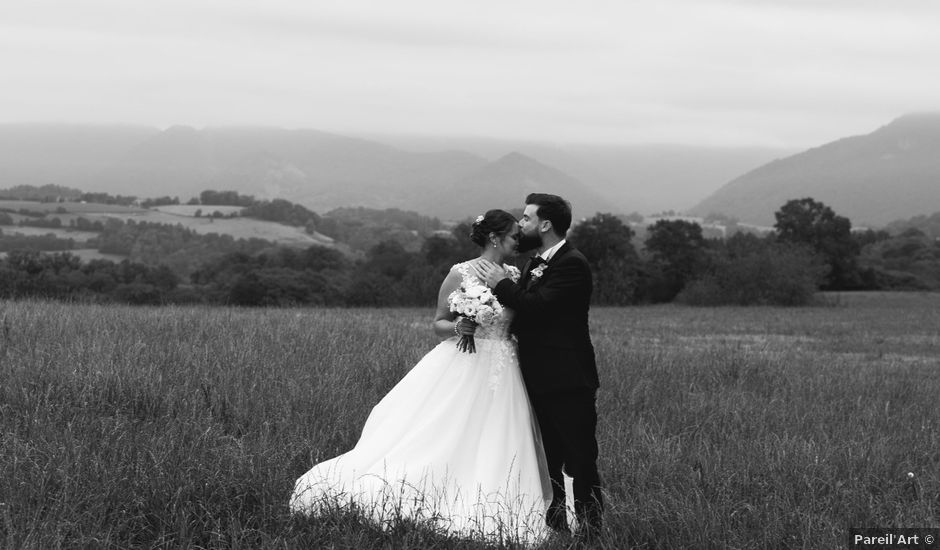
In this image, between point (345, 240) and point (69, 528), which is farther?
point (345, 240)

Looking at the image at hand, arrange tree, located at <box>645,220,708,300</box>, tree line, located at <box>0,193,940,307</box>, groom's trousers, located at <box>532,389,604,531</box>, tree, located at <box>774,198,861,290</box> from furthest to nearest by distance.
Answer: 1. tree, located at <box>774,198,861,290</box>
2. tree, located at <box>645,220,708,300</box>
3. tree line, located at <box>0,193,940,307</box>
4. groom's trousers, located at <box>532,389,604,531</box>

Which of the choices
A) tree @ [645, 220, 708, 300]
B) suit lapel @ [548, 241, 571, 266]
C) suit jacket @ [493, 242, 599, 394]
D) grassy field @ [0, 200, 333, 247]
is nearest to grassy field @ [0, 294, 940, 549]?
suit jacket @ [493, 242, 599, 394]

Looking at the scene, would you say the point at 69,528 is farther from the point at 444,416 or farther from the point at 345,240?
the point at 345,240

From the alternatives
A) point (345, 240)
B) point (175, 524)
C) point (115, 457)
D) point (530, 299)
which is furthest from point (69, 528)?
point (345, 240)

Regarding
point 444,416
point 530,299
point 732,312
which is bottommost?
point 732,312

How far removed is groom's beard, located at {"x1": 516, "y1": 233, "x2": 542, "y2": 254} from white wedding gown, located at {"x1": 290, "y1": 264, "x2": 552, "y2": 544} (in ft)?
1.44

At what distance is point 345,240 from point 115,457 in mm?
136523

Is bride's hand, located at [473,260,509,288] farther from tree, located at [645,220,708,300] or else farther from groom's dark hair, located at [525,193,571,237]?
tree, located at [645,220,708,300]

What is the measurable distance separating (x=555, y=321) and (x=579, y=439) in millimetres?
889

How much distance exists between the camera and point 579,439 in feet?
21.9

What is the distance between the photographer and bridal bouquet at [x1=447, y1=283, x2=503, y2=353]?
6707mm

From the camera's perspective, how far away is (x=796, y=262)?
69.0m

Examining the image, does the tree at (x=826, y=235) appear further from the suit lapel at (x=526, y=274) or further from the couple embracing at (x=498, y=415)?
the suit lapel at (x=526, y=274)

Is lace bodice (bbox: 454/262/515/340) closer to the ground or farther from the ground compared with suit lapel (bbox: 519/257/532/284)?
closer to the ground
